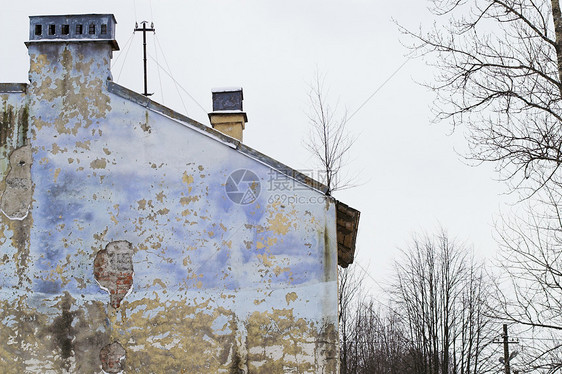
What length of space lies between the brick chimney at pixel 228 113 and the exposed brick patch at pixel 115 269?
12.6ft

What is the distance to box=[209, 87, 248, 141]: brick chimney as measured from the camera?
12.6 metres

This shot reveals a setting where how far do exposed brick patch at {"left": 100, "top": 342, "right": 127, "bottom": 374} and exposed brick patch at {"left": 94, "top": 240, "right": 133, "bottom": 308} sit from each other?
0.60 meters

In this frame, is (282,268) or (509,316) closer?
(282,268)

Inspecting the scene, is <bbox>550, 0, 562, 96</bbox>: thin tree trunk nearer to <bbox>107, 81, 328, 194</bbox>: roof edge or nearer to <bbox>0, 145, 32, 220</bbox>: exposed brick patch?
<bbox>107, 81, 328, 194</bbox>: roof edge

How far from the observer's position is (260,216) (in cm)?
970

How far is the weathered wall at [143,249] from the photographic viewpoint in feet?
30.4

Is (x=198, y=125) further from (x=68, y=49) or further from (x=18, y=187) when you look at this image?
(x=18, y=187)

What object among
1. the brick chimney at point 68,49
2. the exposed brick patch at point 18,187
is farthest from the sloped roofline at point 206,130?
the exposed brick patch at point 18,187

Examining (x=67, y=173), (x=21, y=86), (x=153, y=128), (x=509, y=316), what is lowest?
(x=509, y=316)

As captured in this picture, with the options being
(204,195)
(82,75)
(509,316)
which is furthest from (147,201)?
(509,316)

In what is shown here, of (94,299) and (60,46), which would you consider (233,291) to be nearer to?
(94,299)

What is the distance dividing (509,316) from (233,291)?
4.51 m

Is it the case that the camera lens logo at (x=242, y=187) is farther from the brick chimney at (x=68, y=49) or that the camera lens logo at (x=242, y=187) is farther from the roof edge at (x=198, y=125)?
the brick chimney at (x=68, y=49)

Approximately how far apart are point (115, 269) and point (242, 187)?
2258 mm
